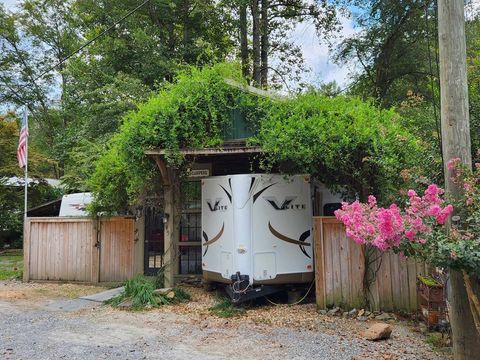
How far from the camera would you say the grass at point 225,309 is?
6.65 meters

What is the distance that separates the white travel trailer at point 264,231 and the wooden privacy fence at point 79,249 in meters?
3.01

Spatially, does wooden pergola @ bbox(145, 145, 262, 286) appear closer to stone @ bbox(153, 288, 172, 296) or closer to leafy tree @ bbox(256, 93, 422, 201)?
stone @ bbox(153, 288, 172, 296)

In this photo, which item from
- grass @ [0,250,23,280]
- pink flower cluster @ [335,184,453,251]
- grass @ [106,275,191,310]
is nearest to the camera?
pink flower cluster @ [335,184,453,251]

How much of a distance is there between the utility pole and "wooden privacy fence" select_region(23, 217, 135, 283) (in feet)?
23.7

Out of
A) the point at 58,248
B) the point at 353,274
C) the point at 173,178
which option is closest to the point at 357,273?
the point at 353,274

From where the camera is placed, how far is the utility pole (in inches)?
152

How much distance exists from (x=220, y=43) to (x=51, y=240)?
12.0 meters

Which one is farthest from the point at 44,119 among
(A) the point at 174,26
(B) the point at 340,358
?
(B) the point at 340,358

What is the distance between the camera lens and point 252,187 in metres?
7.19

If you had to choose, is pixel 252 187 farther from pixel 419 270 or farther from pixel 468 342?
pixel 468 342

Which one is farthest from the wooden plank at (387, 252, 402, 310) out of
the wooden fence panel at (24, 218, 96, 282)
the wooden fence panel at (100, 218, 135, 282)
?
the wooden fence panel at (24, 218, 96, 282)

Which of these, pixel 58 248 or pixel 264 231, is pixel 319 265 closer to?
pixel 264 231

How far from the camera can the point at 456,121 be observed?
3908 millimetres

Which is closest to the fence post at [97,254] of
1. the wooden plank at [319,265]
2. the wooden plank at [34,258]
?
the wooden plank at [34,258]
